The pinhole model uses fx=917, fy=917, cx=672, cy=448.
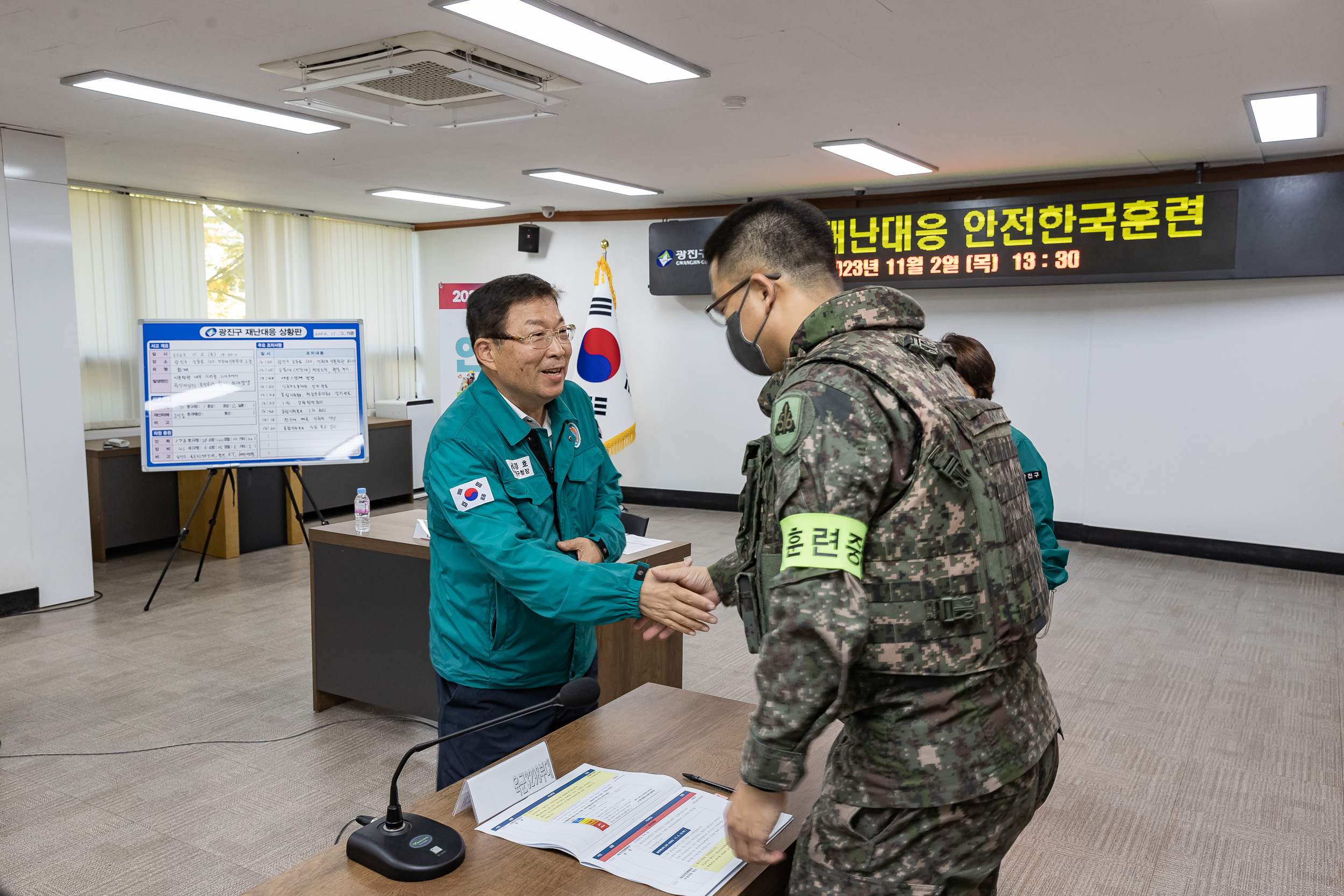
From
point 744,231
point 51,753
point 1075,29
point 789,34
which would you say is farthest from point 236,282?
point 744,231

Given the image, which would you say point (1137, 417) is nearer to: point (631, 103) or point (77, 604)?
point (631, 103)

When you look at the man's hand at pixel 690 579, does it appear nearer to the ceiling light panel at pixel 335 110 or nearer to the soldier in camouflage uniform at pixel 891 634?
the soldier in camouflage uniform at pixel 891 634

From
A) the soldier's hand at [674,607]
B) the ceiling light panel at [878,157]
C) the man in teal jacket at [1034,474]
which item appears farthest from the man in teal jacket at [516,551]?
the ceiling light panel at [878,157]

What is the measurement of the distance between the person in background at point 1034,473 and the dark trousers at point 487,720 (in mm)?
1494

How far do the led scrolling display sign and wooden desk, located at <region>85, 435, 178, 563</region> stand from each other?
5.49m

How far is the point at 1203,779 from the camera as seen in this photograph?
332 centimetres

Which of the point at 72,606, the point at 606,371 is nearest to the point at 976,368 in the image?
the point at 72,606

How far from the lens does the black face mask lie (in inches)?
58.6

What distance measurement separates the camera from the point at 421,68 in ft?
13.1

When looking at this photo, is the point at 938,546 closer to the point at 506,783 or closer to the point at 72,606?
the point at 506,783

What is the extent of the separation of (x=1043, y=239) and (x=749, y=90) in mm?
3079

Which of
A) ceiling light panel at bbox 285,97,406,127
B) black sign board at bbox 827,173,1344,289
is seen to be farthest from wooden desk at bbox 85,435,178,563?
black sign board at bbox 827,173,1344,289

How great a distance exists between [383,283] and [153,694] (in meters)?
6.06

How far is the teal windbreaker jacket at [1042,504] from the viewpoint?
8.91 ft
